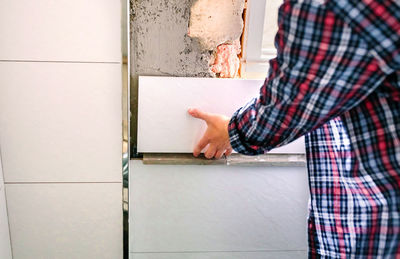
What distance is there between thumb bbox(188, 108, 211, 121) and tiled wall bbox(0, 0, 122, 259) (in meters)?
0.21

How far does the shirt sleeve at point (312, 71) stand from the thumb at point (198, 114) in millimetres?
353

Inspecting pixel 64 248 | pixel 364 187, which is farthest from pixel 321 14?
pixel 64 248

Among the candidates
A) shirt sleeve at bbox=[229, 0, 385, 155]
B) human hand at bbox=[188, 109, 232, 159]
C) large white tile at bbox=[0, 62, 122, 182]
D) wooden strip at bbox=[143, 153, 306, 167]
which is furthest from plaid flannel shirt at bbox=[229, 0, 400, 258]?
large white tile at bbox=[0, 62, 122, 182]

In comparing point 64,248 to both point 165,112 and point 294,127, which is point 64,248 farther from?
point 294,127

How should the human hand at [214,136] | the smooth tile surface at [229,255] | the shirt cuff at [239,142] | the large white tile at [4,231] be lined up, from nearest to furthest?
the shirt cuff at [239,142] → the human hand at [214,136] → the large white tile at [4,231] → the smooth tile surface at [229,255]

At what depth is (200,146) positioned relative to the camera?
97 centimetres

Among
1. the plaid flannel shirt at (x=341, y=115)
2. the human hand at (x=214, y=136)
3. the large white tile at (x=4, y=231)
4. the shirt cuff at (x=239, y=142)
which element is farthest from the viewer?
the large white tile at (x=4, y=231)

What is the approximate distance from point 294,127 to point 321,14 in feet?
0.63

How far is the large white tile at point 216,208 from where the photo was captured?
105 cm

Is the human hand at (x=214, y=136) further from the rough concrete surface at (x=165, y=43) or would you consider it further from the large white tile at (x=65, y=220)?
the large white tile at (x=65, y=220)

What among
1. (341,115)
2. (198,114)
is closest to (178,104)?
(198,114)

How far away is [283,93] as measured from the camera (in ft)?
1.75

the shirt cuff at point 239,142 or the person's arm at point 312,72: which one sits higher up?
the person's arm at point 312,72

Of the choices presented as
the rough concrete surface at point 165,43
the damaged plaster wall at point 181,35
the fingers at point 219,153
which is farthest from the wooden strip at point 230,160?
the rough concrete surface at point 165,43
